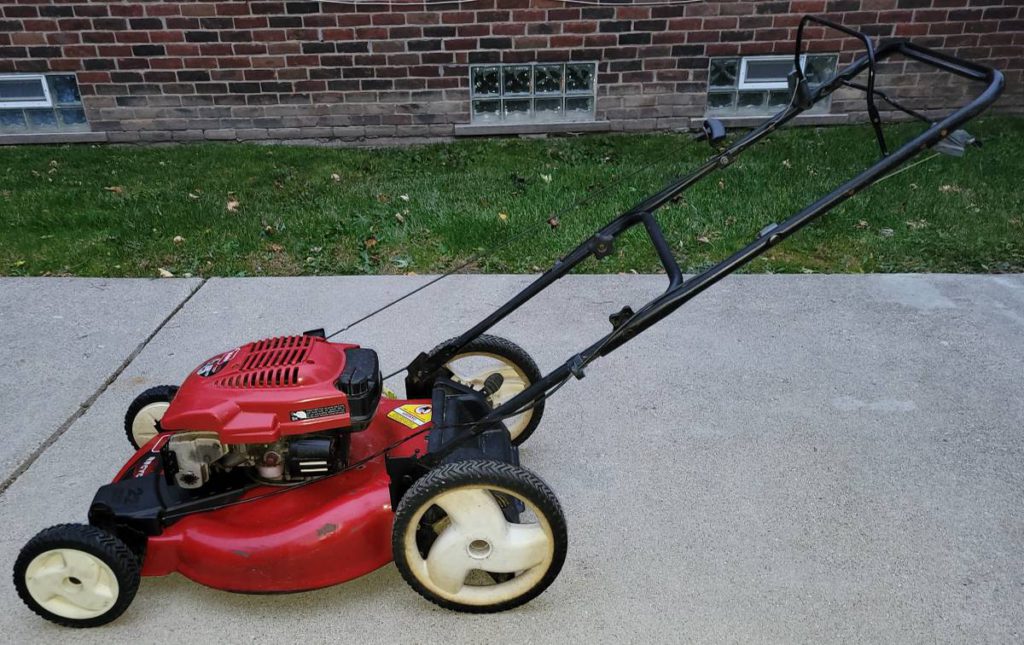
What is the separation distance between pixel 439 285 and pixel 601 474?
63.3 inches

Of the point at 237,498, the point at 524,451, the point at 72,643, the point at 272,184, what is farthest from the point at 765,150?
the point at 72,643

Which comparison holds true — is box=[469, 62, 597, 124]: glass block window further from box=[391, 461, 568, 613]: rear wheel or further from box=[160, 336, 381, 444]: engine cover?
box=[391, 461, 568, 613]: rear wheel

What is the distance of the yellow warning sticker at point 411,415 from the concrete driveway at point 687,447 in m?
0.39

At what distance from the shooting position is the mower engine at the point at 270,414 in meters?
1.85

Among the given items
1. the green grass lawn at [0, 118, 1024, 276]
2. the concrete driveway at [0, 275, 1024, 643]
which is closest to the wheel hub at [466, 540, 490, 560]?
the concrete driveway at [0, 275, 1024, 643]

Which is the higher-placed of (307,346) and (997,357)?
(307,346)

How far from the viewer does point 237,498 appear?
198 cm

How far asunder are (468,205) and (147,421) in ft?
8.62

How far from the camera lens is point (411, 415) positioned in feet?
7.38

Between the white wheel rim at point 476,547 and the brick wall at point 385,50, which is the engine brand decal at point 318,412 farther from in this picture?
the brick wall at point 385,50

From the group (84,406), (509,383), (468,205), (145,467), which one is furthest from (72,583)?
(468,205)

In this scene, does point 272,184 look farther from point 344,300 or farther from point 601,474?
point 601,474

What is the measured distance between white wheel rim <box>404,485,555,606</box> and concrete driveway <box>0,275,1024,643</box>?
118 millimetres

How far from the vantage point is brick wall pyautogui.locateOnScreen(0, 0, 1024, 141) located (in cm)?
550
